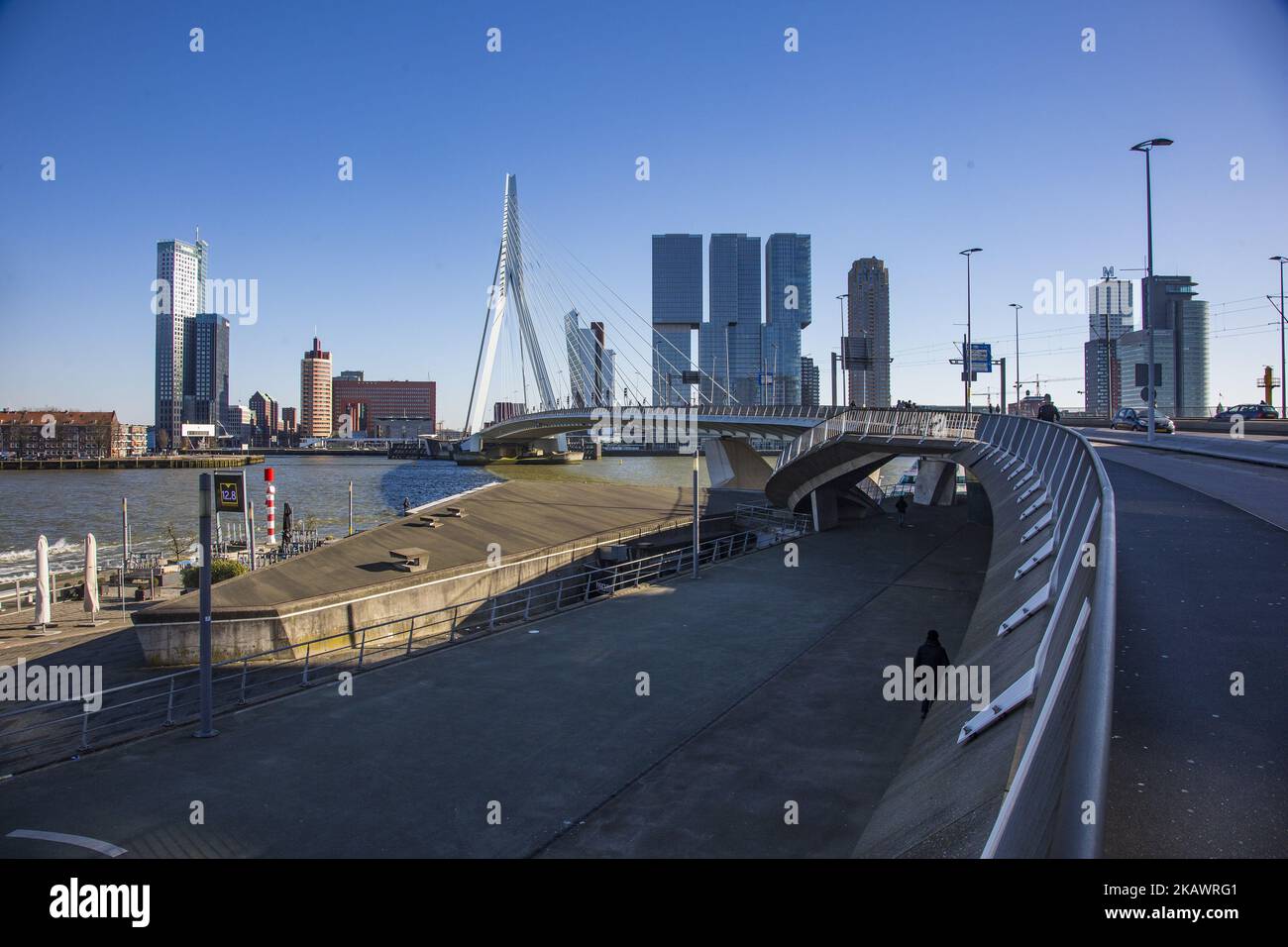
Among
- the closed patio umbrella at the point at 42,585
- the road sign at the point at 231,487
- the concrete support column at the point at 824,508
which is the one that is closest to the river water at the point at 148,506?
the closed patio umbrella at the point at 42,585

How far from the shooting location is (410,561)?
1892cm

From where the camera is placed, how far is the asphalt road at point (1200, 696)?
328cm

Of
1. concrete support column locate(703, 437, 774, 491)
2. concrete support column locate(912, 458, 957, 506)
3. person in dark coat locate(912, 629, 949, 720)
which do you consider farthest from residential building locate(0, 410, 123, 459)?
person in dark coat locate(912, 629, 949, 720)

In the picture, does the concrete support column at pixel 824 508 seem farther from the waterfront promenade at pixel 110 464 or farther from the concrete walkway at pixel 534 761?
→ the waterfront promenade at pixel 110 464

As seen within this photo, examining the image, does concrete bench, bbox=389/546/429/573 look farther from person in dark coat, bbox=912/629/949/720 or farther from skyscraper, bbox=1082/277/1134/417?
skyscraper, bbox=1082/277/1134/417

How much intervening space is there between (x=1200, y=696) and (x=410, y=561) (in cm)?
1683

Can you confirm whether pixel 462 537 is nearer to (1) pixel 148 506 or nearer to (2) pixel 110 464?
(1) pixel 148 506

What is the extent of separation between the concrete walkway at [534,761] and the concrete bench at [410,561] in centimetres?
440

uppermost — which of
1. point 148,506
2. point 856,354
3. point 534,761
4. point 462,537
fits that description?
point 856,354

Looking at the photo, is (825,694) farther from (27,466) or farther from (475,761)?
(27,466)

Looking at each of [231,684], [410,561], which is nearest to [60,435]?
[410,561]

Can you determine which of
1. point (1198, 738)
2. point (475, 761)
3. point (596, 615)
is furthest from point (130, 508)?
point (1198, 738)

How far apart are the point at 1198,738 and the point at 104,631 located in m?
22.0
